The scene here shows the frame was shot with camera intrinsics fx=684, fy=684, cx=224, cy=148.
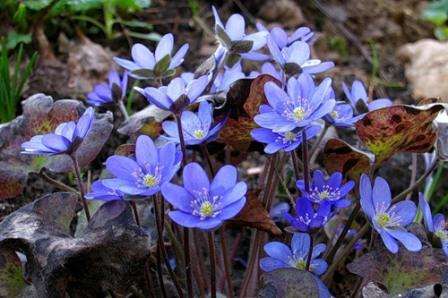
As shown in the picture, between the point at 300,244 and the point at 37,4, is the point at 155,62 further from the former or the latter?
the point at 37,4

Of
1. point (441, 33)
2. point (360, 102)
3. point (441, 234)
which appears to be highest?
point (360, 102)

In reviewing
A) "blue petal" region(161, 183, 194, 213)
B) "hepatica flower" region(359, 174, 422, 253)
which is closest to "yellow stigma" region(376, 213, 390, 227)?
"hepatica flower" region(359, 174, 422, 253)

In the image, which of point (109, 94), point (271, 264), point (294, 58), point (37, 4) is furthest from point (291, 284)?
point (37, 4)

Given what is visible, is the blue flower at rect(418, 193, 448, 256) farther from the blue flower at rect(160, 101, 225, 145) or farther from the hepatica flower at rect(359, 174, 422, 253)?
the blue flower at rect(160, 101, 225, 145)

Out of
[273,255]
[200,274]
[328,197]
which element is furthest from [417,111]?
[200,274]

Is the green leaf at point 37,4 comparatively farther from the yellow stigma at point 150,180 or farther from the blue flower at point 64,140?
the yellow stigma at point 150,180

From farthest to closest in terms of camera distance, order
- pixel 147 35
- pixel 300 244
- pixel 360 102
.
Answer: pixel 147 35, pixel 360 102, pixel 300 244

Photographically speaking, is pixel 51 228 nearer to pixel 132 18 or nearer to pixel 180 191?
pixel 180 191
